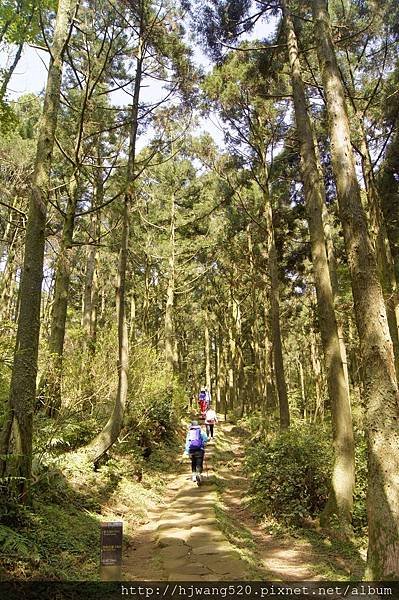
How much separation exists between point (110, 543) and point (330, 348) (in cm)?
523

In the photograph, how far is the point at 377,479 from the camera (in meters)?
4.67

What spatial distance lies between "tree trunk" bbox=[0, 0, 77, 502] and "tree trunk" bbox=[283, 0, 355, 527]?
16.5 ft

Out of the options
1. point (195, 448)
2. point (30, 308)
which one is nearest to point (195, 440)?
point (195, 448)

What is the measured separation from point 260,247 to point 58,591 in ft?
57.7

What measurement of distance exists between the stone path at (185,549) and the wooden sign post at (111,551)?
3.03 ft

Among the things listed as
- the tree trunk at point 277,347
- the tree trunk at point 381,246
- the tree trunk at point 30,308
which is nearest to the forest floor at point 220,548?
the tree trunk at point 30,308

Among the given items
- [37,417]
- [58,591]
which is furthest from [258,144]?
[58,591]

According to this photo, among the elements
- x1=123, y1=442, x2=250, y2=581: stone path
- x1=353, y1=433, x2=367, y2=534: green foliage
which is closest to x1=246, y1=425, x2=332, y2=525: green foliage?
x1=353, y1=433, x2=367, y2=534: green foliage

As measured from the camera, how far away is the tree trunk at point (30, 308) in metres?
5.45

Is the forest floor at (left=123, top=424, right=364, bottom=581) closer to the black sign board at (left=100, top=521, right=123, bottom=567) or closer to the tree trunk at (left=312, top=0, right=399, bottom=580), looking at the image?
the black sign board at (left=100, top=521, right=123, bottom=567)

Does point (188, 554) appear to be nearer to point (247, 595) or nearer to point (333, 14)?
point (247, 595)

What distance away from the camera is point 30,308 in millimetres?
5977

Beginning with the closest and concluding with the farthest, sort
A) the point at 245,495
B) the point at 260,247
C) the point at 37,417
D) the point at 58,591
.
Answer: the point at 58,591 < the point at 37,417 < the point at 245,495 < the point at 260,247

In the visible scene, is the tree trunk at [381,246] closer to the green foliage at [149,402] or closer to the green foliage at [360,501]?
the green foliage at [360,501]
